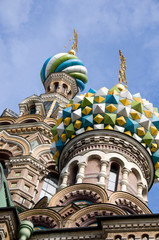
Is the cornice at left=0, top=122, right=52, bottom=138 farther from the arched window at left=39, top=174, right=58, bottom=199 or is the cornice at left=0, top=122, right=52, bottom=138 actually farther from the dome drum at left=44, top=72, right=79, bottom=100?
the dome drum at left=44, top=72, right=79, bottom=100

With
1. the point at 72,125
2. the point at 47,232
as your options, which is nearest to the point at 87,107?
the point at 72,125

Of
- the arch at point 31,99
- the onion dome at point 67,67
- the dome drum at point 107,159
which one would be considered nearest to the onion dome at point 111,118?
the dome drum at point 107,159

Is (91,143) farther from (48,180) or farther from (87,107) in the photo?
(48,180)

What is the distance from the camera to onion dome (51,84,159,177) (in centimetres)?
1459

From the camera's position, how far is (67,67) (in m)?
24.6

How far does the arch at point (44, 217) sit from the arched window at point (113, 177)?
7.33 ft

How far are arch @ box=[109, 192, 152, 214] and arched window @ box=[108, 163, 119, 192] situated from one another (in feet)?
2.57

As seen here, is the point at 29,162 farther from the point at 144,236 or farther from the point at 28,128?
the point at 144,236

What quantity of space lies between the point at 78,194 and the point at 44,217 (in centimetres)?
132

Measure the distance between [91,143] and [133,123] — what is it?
1.16 metres

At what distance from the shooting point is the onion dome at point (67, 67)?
80.7ft

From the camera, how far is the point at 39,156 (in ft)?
55.3

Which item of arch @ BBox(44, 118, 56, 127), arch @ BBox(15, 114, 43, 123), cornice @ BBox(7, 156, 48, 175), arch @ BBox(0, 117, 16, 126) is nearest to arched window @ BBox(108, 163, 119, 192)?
cornice @ BBox(7, 156, 48, 175)

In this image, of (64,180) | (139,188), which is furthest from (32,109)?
(139,188)
